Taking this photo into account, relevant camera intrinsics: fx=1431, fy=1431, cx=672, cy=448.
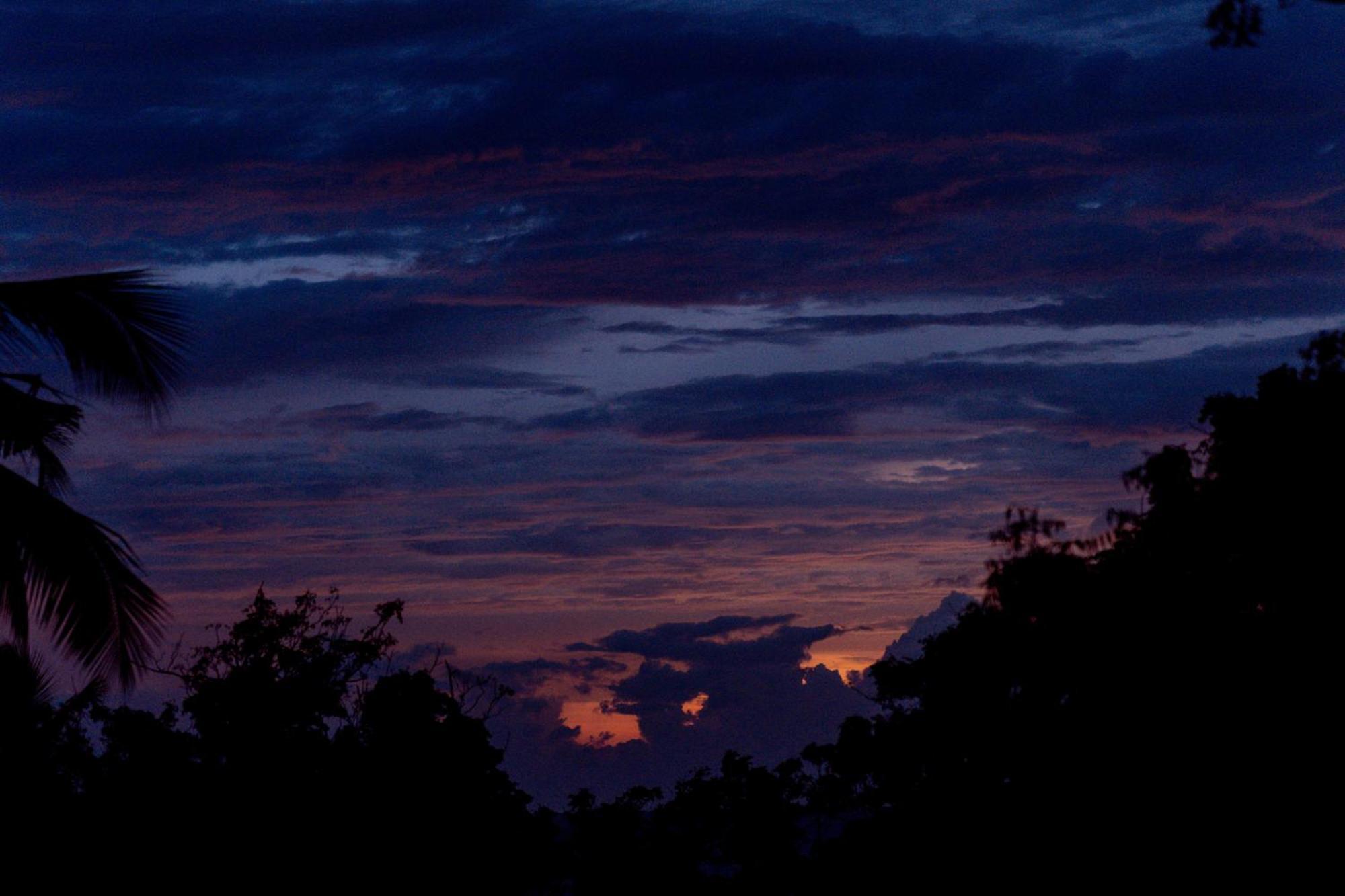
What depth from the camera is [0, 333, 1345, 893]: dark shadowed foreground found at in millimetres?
15664

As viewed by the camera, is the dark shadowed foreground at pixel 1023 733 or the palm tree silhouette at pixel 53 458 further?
the dark shadowed foreground at pixel 1023 733

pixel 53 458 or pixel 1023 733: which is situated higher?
pixel 53 458

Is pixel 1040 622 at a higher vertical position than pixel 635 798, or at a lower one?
higher

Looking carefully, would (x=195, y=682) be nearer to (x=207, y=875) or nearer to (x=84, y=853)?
(x=207, y=875)

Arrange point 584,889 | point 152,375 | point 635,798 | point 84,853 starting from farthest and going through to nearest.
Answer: point 635,798 < point 584,889 < point 84,853 < point 152,375

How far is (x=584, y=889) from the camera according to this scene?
33.1 m

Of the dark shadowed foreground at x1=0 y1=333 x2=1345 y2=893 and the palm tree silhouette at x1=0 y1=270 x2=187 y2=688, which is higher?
the palm tree silhouette at x1=0 y1=270 x2=187 y2=688

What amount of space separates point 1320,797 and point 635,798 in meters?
24.7

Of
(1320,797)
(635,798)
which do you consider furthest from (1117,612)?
(635,798)

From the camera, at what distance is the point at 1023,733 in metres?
19.8

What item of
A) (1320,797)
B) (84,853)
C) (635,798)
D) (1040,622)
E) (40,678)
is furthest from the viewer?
(635,798)

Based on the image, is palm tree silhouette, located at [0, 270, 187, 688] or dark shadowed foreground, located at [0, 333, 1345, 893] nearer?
palm tree silhouette, located at [0, 270, 187, 688]

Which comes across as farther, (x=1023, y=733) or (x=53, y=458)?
(x=1023, y=733)

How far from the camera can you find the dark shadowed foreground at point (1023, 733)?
617 inches
